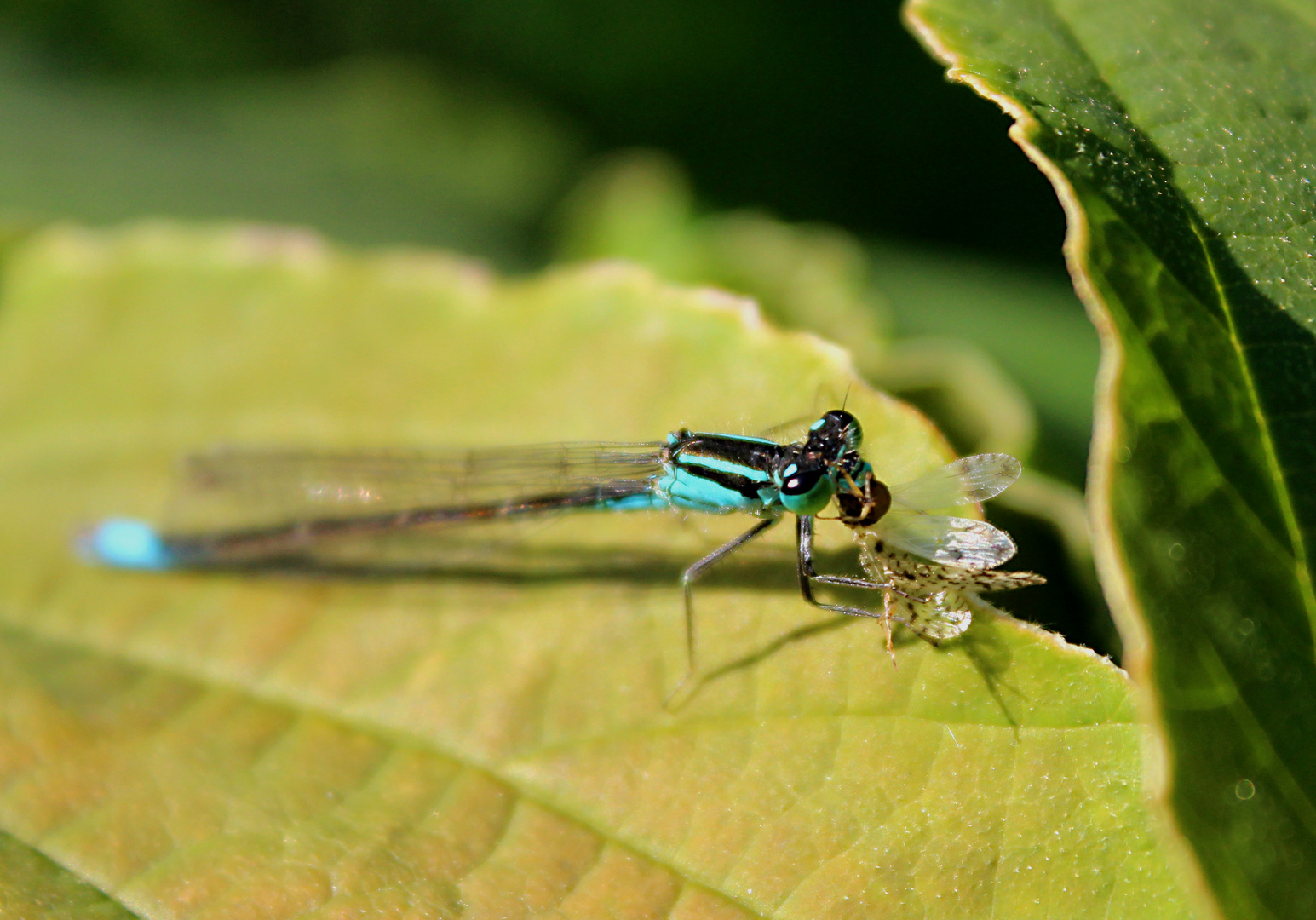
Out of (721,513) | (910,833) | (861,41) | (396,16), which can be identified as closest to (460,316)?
(721,513)

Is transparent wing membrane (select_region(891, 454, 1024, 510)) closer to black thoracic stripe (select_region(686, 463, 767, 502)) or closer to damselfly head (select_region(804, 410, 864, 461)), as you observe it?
damselfly head (select_region(804, 410, 864, 461))

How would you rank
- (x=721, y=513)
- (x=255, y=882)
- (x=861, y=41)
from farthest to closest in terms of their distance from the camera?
(x=861, y=41) < (x=721, y=513) < (x=255, y=882)

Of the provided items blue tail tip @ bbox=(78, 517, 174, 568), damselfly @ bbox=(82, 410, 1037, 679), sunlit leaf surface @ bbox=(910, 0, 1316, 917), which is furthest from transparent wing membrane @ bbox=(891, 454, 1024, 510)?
blue tail tip @ bbox=(78, 517, 174, 568)

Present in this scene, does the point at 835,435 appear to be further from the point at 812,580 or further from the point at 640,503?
the point at 640,503

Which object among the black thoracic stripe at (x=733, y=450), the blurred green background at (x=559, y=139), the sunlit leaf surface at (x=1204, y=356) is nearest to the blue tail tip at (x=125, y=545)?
the blurred green background at (x=559, y=139)

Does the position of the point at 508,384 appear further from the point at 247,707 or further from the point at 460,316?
the point at 247,707

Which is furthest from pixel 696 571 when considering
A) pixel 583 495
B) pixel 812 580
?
pixel 583 495
